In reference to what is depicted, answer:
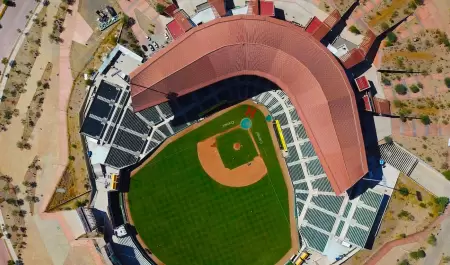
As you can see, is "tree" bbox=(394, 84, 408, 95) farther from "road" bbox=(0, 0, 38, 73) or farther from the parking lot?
"road" bbox=(0, 0, 38, 73)

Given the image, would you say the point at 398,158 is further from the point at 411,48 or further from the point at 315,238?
the point at 315,238

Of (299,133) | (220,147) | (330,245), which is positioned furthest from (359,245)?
(220,147)

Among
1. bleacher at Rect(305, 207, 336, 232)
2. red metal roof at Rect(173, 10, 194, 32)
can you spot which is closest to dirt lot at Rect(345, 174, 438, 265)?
bleacher at Rect(305, 207, 336, 232)

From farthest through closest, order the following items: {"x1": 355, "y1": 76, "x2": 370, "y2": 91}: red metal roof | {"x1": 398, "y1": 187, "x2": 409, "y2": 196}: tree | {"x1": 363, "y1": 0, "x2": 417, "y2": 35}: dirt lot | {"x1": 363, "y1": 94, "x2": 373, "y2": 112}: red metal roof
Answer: {"x1": 363, "y1": 0, "x2": 417, "y2": 35}: dirt lot → {"x1": 398, "y1": 187, "x2": 409, "y2": 196}: tree → {"x1": 363, "y1": 94, "x2": 373, "y2": 112}: red metal roof → {"x1": 355, "y1": 76, "x2": 370, "y2": 91}: red metal roof

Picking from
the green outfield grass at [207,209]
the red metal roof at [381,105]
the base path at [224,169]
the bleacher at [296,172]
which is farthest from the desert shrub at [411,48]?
the base path at [224,169]

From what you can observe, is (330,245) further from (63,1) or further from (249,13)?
(63,1)

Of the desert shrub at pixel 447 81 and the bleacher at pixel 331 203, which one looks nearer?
the bleacher at pixel 331 203

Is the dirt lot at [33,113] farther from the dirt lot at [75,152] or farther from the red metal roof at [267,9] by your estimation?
the red metal roof at [267,9]
